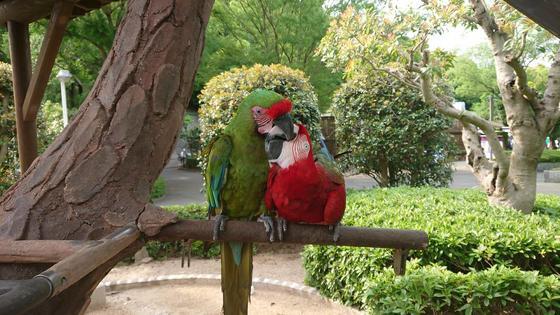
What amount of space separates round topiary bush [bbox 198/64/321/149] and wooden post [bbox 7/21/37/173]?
8.93ft

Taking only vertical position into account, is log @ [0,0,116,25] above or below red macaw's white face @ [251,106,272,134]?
above

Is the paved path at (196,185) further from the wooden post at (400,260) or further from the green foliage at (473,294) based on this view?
the wooden post at (400,260)

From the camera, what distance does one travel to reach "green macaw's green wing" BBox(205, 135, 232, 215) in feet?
5.45

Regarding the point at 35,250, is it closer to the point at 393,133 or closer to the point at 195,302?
the point at 195,302

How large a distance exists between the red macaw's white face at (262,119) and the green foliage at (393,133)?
618 cm

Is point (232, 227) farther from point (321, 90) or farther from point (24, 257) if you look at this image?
point (321, 90)

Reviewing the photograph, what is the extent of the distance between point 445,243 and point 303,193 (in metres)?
2.30

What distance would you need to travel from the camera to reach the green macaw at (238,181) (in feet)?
5.22

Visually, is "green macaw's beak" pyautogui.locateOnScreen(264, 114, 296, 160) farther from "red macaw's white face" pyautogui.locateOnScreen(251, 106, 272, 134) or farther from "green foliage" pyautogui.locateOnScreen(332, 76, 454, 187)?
"green foliage" pyautogui.locateOnScreen(332, 76, 454, 187)

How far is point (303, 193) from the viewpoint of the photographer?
1.36m

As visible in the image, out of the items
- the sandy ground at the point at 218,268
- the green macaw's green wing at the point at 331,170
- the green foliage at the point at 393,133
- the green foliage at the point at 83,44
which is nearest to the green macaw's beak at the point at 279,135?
the green macaw's green wing at the point at 331,170

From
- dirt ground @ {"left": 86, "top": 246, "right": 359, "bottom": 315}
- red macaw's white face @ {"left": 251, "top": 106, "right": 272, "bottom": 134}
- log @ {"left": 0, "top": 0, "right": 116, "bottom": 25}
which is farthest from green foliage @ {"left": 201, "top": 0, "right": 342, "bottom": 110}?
red macaw's white face @ {"left": 251, "top": 106, "right": 272, "bottom": 134}

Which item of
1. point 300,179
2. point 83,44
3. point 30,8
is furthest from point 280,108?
point 83,44

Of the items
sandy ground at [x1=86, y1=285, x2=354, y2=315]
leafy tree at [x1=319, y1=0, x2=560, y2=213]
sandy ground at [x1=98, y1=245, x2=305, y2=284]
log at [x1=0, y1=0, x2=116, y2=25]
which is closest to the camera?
log at [x1=0, y1=0, x2=116, y2=25]
